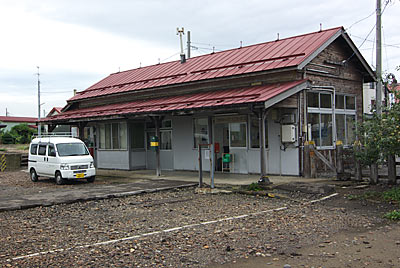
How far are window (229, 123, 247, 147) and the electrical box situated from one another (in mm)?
Result: 2104

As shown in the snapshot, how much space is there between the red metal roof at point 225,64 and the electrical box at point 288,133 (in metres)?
2.39

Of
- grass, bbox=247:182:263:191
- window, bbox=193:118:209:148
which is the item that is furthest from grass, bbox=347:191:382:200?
window, bbox=193:118:209:148

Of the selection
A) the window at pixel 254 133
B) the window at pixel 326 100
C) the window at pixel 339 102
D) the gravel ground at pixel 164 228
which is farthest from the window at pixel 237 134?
the gravel ground at pixel 164 228

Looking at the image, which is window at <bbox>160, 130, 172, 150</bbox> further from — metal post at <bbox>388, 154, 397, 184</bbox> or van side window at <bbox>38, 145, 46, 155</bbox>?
metal post at <bbox>388, 154, 397, 184</bbox>

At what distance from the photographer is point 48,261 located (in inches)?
255

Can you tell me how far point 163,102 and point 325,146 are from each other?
303 inches

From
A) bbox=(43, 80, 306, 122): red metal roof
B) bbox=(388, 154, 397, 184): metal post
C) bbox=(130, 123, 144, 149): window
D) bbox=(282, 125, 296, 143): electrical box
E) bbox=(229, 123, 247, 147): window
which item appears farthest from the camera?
bbox=(130, 123, 144, 149): window

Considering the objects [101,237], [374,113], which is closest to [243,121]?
[374,113]

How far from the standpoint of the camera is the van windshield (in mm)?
17562

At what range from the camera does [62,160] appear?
1719 centimetres

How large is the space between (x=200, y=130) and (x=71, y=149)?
6.03m

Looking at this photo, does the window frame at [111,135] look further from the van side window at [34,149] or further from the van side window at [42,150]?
the van side window at [42,150]

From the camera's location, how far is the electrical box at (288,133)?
16484 mm

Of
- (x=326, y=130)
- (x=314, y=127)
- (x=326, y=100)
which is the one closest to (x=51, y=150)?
(x=314, y=127)
